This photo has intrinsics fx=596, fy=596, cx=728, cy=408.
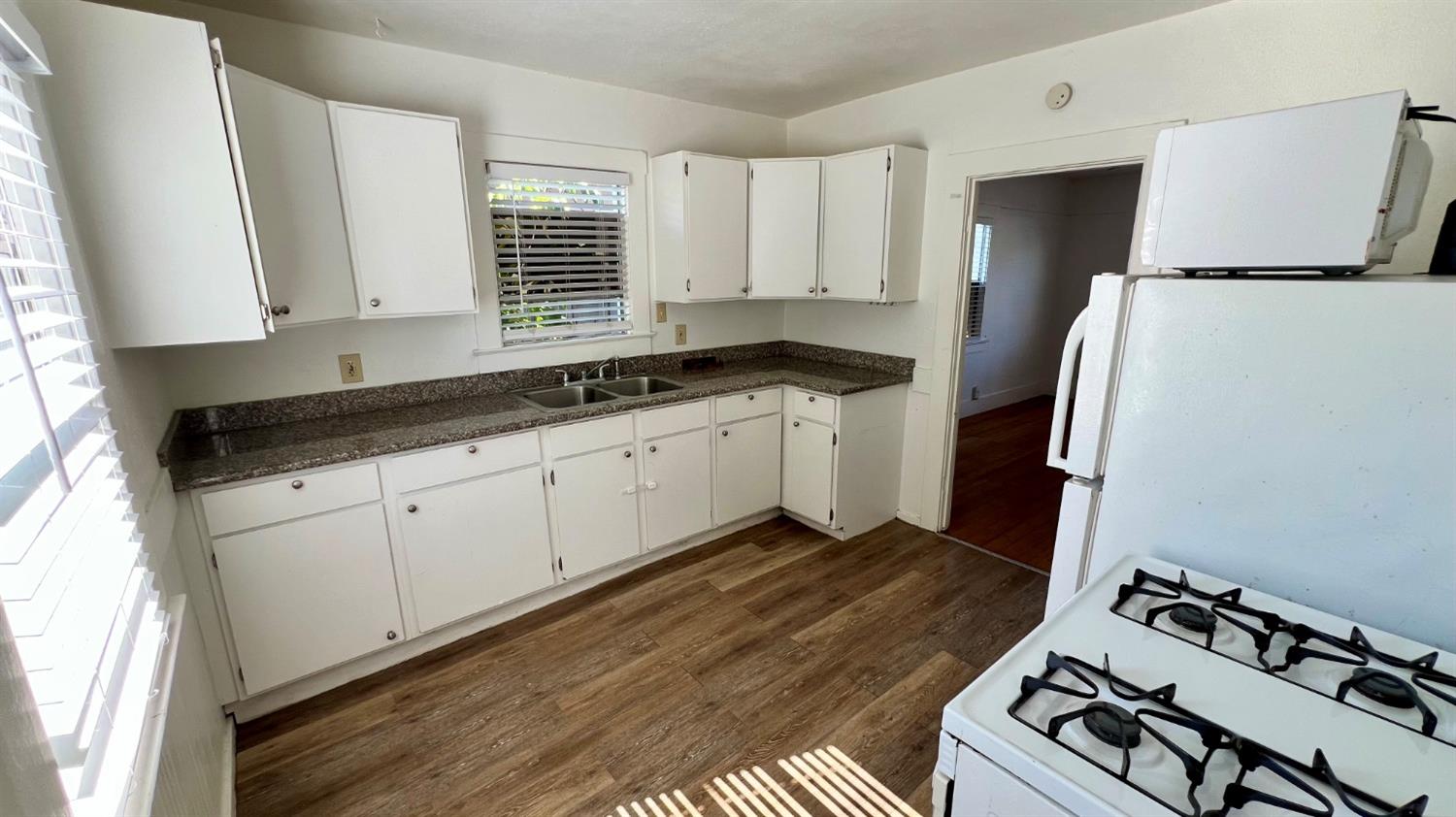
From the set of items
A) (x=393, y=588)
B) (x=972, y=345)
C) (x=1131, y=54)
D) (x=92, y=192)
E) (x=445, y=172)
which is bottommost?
(x=393, y=588)

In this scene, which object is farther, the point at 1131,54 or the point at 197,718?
the point at 1131,54

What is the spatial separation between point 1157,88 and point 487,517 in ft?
10.2

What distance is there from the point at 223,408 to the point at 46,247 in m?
1.22

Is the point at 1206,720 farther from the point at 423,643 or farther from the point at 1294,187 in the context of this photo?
the point at 423,643

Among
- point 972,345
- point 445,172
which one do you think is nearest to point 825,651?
point 445,172

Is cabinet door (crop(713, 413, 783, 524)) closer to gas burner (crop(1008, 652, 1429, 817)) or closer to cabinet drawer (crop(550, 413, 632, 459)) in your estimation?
cabinet drawer (crop(550, 413, 632, 459))

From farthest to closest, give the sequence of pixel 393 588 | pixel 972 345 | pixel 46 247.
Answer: pixel 972 345 < pixel 393 588 < pixel 46 247

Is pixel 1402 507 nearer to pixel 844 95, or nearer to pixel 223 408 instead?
pixel 844 95

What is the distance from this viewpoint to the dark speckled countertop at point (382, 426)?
1.92 m

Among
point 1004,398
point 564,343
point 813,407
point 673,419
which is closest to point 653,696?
point 673,419

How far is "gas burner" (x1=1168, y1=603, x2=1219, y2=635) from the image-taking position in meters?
1.03

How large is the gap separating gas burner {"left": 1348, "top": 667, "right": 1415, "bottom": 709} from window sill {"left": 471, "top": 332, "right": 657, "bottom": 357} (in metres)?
2.92

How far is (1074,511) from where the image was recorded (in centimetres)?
145

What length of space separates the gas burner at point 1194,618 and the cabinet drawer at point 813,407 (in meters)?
2.03
